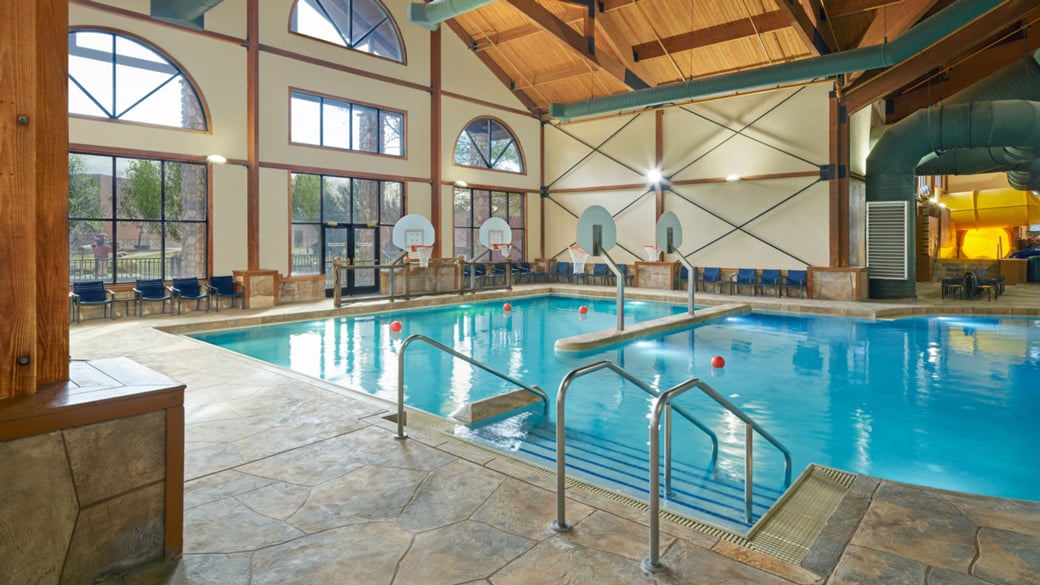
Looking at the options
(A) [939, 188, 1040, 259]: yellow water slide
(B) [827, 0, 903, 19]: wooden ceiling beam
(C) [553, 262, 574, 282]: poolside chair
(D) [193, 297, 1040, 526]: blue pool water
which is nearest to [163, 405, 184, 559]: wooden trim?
(D) [193, 297, 1040, 526]: blue pool water

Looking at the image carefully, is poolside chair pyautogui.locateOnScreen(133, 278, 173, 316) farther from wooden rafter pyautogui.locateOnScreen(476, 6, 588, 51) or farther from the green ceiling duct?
wooden rafter pyautogui.locateOnScreen(476, 6, 588, 51)

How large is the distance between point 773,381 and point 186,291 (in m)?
9.68

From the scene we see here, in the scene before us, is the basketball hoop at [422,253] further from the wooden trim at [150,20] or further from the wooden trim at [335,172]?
the wooden trim at [150,20]

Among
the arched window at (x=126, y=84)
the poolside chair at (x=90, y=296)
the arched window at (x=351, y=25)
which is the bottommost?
the poolside chair at (x=90, y=296)

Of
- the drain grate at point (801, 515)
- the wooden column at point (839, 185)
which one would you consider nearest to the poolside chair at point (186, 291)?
the drain grate at point (801, 515)

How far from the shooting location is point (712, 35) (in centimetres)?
1275

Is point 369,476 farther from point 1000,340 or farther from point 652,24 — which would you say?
point 652,24

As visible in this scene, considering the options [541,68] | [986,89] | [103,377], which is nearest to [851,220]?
[986,89]

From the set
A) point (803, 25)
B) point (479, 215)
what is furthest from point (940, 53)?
point (479, 215)

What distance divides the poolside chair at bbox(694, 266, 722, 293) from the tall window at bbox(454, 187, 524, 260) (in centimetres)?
542

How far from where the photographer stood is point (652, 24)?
13.0 m

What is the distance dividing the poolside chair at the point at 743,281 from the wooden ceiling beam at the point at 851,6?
5.71 meters

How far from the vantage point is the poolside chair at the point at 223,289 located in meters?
10.7

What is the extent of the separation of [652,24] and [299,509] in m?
13.1
